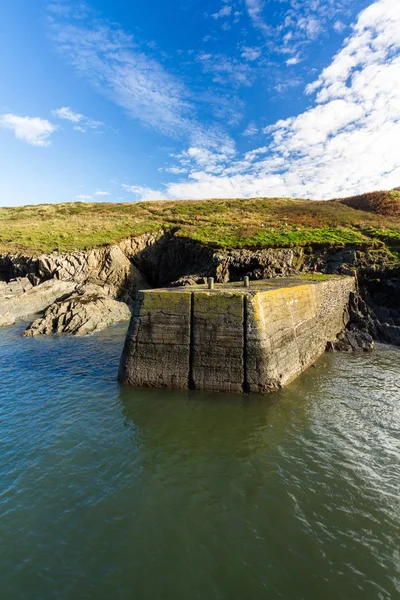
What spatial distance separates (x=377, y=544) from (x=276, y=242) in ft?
119

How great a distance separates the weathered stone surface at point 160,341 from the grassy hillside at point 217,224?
91.1 feet

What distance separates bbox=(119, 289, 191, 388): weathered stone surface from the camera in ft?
45.1

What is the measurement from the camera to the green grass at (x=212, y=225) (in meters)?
41.2

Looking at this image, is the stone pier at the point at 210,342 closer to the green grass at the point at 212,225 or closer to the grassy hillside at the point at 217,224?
the green grass at the point at 212,225

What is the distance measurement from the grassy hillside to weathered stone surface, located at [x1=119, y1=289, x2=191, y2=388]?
27.8m

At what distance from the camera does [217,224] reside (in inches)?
2088

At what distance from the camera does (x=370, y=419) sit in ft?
38.1

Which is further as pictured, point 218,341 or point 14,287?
point 14,287

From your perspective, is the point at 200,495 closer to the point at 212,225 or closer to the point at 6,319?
the point at 6,319

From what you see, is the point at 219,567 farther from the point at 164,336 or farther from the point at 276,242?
the point at 276,242

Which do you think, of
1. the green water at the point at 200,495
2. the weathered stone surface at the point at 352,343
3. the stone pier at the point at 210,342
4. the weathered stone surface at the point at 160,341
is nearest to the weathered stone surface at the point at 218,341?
the stone pier at the point at 210,342

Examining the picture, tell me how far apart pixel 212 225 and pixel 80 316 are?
101 ft

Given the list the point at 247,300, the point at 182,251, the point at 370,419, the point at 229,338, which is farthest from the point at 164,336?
the point at 182,251

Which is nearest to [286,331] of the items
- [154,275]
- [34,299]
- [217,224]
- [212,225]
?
[34,299]
